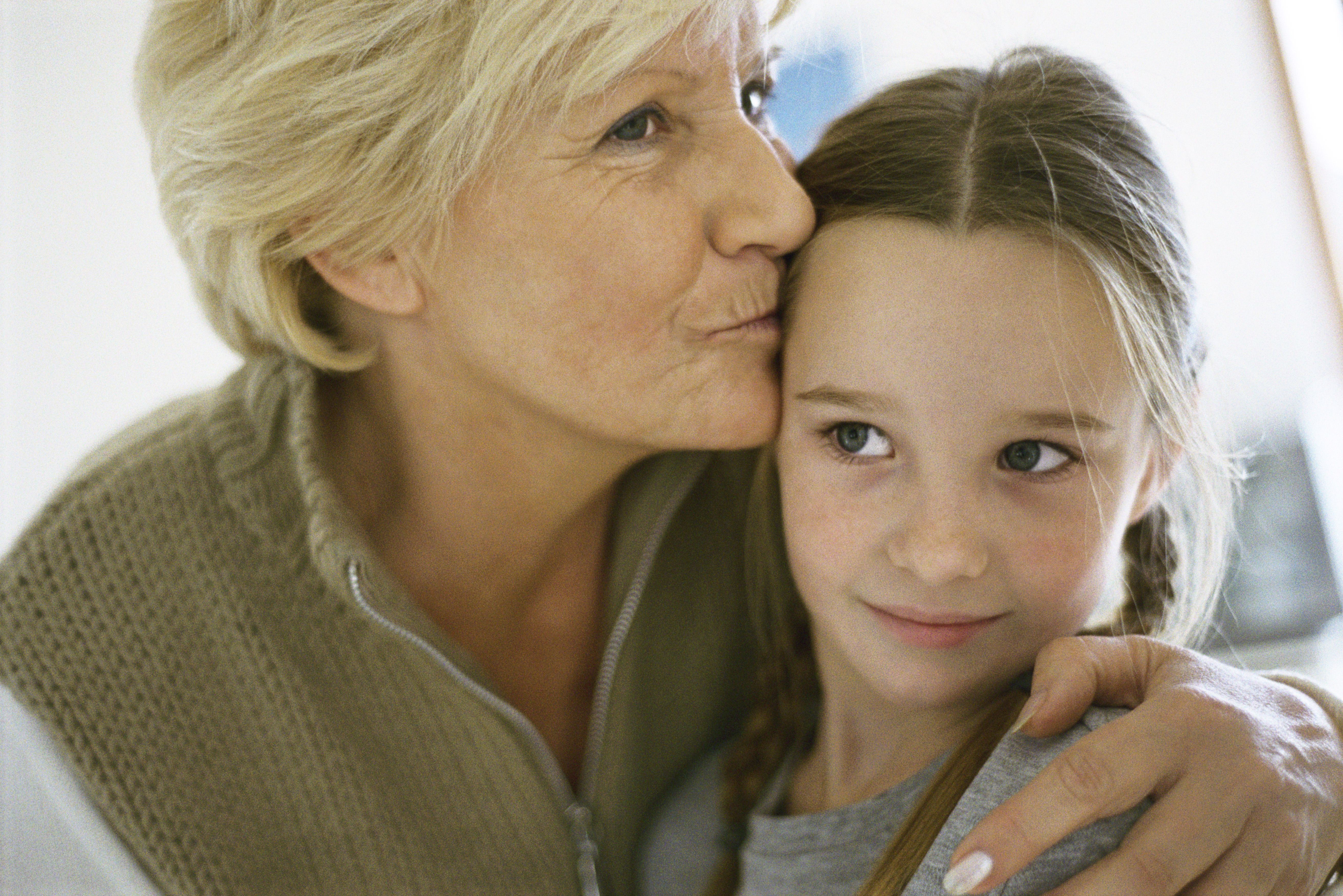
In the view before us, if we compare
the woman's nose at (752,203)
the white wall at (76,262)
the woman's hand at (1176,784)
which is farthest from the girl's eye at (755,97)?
the white wall at (76,262)

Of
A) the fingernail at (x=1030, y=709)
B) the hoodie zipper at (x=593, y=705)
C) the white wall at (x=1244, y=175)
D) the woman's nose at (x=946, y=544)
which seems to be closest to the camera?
the fingernail at (x=1030, y=709)

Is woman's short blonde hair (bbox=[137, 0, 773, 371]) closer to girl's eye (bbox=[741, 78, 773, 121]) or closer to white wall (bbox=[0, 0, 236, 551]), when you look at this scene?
girl's eye (bbox=[741, 78, 773, 121])

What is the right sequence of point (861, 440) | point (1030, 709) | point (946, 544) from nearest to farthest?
1. point (1030, 709)
2. point (946, 544)
3. point (861, 440)

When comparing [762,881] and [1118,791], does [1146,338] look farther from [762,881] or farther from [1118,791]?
[762,881]

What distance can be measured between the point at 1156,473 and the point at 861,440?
32 centimetres

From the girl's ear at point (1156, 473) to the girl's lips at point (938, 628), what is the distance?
0.69 feet

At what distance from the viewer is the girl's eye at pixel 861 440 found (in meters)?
1.16

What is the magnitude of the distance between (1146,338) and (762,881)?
71 cm

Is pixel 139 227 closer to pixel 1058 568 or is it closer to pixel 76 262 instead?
pixel 76 262

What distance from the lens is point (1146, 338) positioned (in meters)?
1.09

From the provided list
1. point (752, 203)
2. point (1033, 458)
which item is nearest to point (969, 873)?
point (1033, 458)

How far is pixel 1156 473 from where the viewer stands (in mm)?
1195

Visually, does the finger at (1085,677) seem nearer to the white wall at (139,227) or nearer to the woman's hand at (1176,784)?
the woman's hand at (1176,784)

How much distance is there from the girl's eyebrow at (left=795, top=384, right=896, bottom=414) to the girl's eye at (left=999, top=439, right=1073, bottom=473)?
12 centimetres
